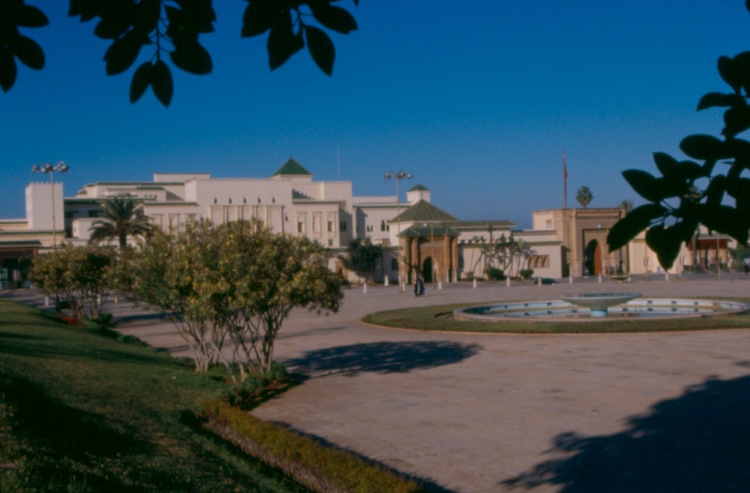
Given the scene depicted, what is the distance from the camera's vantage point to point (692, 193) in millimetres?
2031

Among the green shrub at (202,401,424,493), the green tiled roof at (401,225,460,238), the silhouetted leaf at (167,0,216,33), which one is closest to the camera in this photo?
the silhouetted leaf at (167,0,216,33)

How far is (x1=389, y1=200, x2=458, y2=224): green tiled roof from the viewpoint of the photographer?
6888 cm

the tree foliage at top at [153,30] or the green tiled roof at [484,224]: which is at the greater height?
the green tiled roof at [484,224]

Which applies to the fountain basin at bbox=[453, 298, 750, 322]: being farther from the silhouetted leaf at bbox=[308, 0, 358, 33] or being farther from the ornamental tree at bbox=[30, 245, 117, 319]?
the silhouetted leaf at bbox=[308, 0, 358, 33]

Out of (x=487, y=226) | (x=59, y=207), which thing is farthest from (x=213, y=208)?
(x=487, y=226)

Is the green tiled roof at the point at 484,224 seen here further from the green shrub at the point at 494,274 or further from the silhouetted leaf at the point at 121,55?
the silhouetted leaf at the point at 121,55

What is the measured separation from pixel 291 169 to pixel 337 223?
539 inches

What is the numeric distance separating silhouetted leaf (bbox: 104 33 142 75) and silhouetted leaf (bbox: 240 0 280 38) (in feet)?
1.12

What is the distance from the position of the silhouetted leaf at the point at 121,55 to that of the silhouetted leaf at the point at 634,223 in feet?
4.96

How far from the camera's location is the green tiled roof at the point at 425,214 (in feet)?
226

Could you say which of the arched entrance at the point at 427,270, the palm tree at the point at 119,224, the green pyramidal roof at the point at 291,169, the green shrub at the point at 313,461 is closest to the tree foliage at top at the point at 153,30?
the green shrub at the point at 313,461

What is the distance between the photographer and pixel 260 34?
2.30m

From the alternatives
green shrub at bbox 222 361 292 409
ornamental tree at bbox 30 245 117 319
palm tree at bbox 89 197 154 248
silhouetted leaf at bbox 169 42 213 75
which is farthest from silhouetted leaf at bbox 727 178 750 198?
palm tree at bbox 89 197 154 248

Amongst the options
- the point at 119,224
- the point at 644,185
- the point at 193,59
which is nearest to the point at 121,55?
the point at 193,59
